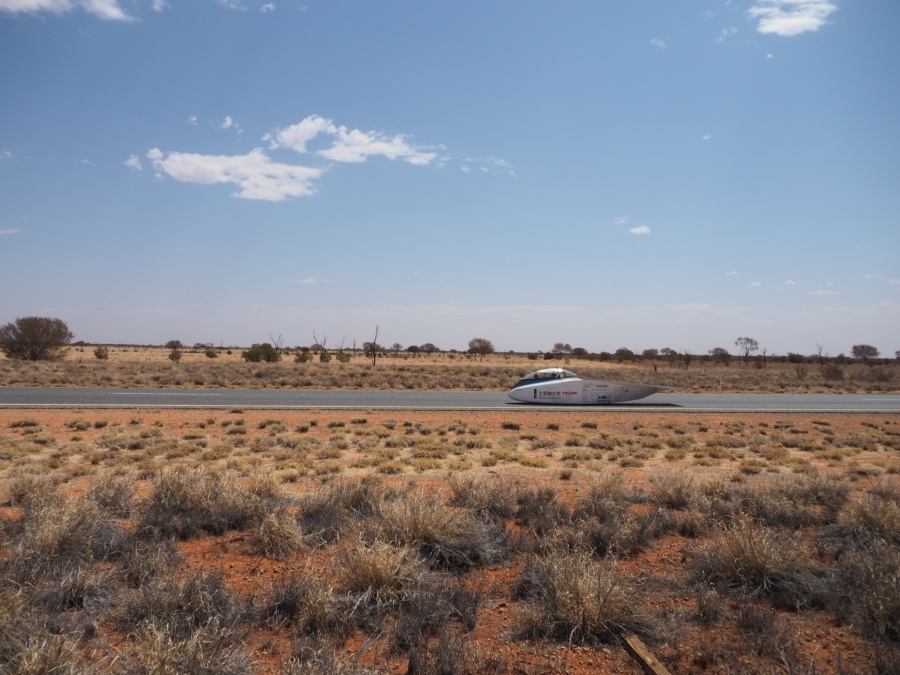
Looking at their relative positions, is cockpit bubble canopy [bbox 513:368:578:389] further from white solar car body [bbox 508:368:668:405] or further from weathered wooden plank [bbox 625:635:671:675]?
weathered wooden plank [bbox 625:635:671:675]

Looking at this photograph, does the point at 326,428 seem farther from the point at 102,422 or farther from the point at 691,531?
the point at 691,531

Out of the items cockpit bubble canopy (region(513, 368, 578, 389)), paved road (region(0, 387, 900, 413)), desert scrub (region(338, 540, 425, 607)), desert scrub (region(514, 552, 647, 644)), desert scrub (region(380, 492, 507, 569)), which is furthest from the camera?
cockpit bubble canopy (region(513, 368, 578, 389))

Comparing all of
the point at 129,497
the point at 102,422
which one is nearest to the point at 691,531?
the point at 129,497

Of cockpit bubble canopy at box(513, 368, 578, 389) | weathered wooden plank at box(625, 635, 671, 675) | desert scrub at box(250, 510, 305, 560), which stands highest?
cockpit bubble canopy at box(513, 368, 578, 389)

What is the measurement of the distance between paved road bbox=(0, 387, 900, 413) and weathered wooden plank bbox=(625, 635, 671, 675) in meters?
20.3

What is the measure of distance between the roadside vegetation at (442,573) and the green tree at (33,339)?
6373cm

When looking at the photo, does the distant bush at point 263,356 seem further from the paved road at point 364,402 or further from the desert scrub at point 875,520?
the desert scrub at point 875,520


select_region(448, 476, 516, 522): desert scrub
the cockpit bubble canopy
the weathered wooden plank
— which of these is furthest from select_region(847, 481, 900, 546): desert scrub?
the cockpit bubble canopy

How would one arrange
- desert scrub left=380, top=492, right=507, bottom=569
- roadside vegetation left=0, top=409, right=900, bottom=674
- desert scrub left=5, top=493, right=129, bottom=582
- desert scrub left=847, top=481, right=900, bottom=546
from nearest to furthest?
roadside vegetation left=0, top=409, right=900, bottom=674, desert scrub left=5, top=493, right=129, bottom=582, desert scrub left=380, top=492, right=507, bottom=569, desert scrub left=847, top=481, right=900, bottom=546

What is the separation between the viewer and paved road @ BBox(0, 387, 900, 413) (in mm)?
25938

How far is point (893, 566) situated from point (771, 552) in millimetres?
1181

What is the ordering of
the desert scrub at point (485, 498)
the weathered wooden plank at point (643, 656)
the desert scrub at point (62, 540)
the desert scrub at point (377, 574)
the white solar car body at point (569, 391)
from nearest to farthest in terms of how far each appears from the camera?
the weathered wooden plank at point (643, 656) → the desert scrub at point (377, 574) → the desert scrub at point (62, 540) → the desert scrub at point (485, 498) → the white solar car body at point (569, 391)

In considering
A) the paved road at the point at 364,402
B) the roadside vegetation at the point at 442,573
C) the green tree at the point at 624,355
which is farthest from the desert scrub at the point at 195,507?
the green tree at the point at 624,355

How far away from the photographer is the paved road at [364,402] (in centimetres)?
2594
